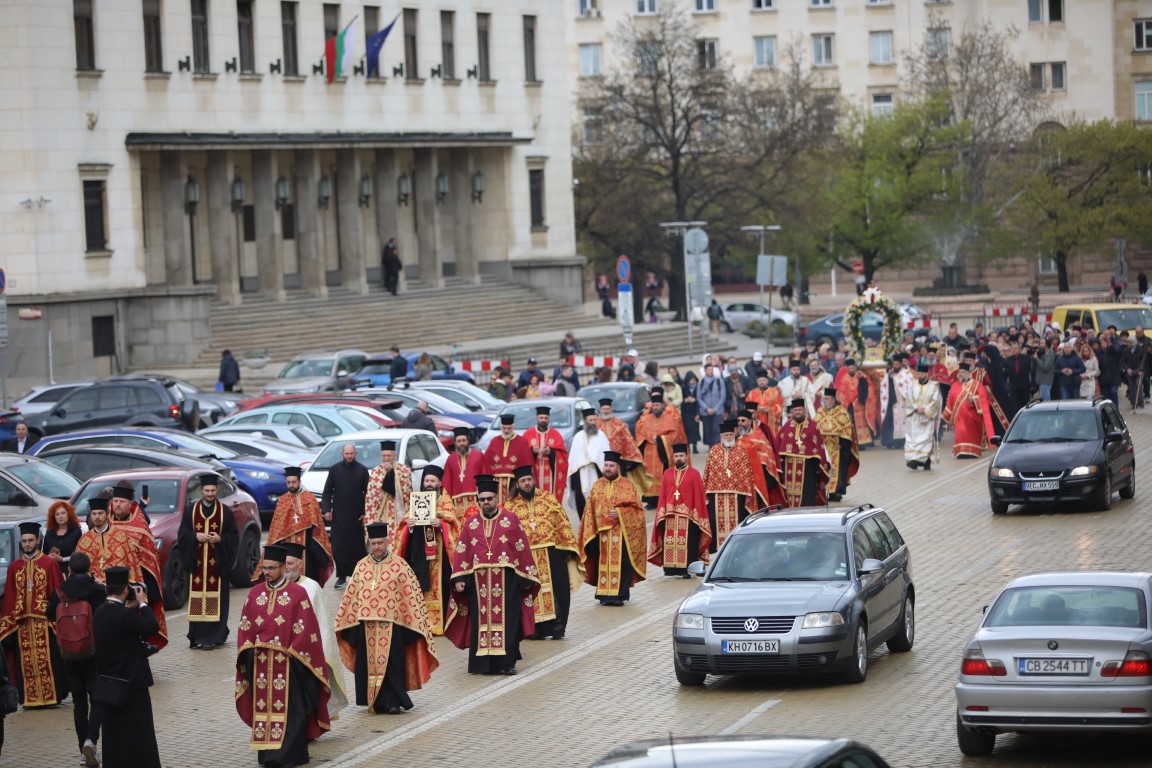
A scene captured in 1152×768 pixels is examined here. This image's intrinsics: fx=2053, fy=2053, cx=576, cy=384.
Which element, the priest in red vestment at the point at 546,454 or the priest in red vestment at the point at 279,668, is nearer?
the priest in red vestment at the point at 279,668

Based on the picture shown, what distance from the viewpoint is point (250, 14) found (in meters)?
54.9

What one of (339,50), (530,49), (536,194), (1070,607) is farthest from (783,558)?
(530,49)

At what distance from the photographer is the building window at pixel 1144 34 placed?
8725 centimetres

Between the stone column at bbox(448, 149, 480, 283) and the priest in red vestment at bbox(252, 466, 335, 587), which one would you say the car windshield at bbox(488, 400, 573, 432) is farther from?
the stone column at bbox(448, 149, 480, 283)

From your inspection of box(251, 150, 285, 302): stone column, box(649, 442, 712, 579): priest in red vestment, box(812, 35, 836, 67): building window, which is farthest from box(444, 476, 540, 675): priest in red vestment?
box(812, 35, 836, 67): building window

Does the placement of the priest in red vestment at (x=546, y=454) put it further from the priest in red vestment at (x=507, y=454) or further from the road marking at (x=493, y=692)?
the road marking at (x=493, y=692)

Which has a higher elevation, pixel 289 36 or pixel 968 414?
pixel 289 36

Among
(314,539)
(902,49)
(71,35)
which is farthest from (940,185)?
(314,539)

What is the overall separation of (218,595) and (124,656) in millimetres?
5349

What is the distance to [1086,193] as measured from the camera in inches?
2869

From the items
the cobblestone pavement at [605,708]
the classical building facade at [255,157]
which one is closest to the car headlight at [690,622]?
the cobblestone pavement at [605,708]

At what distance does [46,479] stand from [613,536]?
7016 millimetres

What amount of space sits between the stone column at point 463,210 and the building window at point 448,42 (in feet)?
8.98

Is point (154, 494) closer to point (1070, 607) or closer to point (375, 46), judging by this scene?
point (1070, 607)
